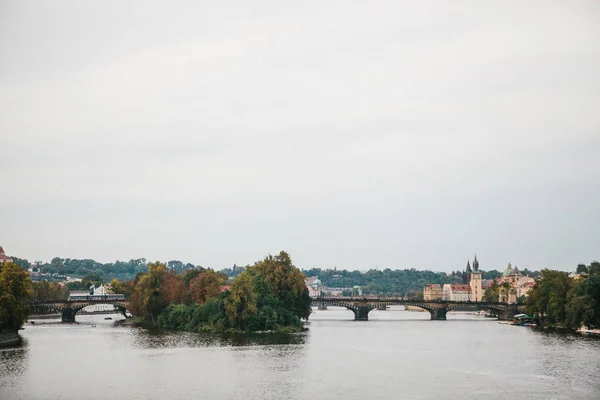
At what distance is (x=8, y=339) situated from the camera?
97812 millimetres

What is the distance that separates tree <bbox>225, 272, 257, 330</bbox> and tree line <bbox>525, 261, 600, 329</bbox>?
151ft

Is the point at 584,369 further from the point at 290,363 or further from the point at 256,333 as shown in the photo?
the point at 256,333

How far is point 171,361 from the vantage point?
3216 inches

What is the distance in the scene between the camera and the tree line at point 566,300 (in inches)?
4454

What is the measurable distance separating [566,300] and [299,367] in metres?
61.2

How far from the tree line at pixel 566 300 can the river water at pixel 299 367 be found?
563 cm

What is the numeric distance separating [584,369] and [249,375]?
31185 mm

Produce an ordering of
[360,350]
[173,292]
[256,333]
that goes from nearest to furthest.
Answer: [360,350] → [256,333] → [173,292]

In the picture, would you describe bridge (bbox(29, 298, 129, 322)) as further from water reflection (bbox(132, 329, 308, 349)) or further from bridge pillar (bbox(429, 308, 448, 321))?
bridge pillar (bbox(429, 308, 448, 321))

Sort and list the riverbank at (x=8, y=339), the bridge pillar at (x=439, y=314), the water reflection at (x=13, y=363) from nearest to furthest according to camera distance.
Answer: the water reflection at (x=13, y=363) < the riverbank at (x=8, y=339) < the bridge pillar at (x=439, y=314)

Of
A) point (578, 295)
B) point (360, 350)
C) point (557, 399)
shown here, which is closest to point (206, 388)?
point (557, 399)

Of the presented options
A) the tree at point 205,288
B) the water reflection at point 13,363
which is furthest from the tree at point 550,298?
the water reflection at point 13,363

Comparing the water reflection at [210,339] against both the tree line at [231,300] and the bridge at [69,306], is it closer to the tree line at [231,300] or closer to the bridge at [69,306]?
the tree line at [231,300]

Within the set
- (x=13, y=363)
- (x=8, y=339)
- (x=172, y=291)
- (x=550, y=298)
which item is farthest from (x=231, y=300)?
(x=550, y=298)
